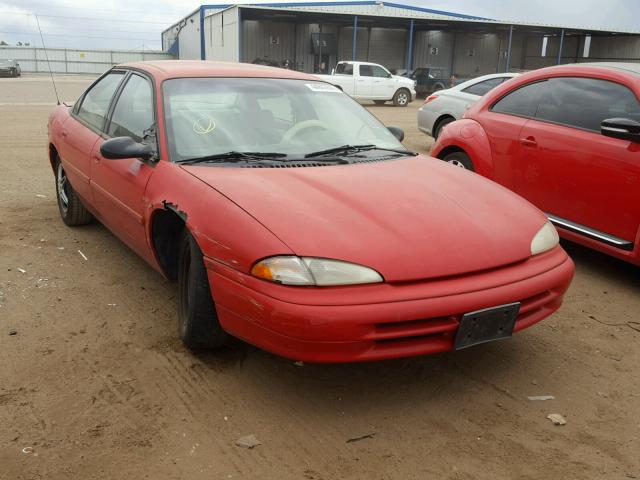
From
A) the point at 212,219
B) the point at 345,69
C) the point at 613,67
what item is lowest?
the point at 212,219

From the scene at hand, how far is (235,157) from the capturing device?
3273mm

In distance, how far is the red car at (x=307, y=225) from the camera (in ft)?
7.90

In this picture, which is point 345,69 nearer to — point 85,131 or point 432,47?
point 85,131

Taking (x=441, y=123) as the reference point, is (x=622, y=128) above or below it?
above

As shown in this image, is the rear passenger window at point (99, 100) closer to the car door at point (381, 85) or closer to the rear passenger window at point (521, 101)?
the rear passenger window at point (521, 101)

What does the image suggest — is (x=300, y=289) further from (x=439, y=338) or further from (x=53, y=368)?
(x=53, y=368)

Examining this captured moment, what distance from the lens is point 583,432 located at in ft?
8.35

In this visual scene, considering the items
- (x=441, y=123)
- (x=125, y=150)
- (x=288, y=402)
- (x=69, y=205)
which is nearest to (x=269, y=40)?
(x=441, y=123)

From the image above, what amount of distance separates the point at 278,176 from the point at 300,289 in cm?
85

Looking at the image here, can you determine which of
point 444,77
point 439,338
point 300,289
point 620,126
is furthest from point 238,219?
point 444,77

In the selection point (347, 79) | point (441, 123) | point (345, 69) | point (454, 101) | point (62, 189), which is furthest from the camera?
point (345, 69)

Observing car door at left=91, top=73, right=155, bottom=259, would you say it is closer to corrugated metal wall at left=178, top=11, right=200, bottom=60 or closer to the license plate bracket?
the license plate bracket

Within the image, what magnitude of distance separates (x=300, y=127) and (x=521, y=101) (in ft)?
7.75

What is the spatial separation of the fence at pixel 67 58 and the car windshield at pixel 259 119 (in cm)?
4856
